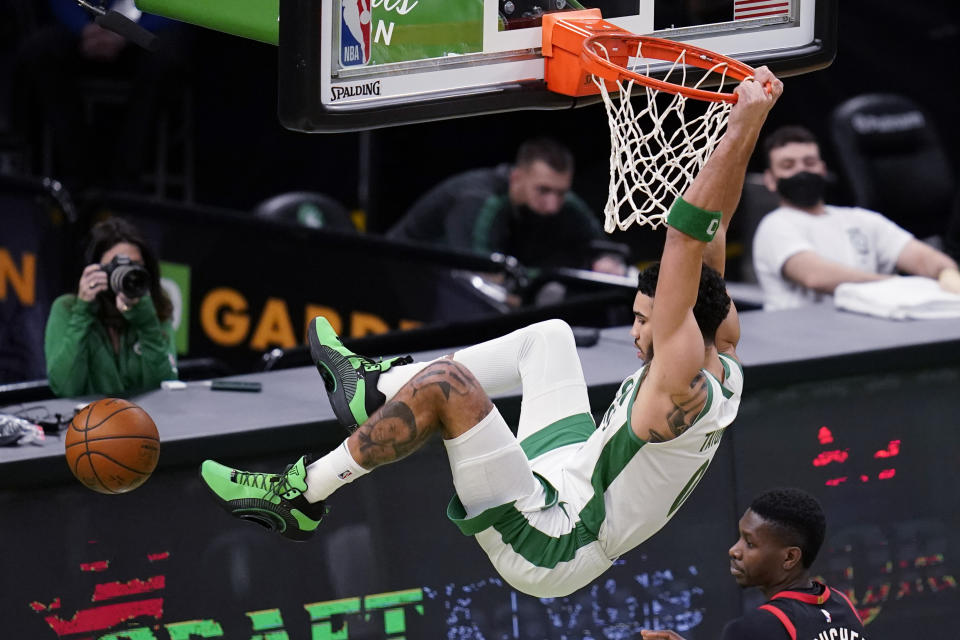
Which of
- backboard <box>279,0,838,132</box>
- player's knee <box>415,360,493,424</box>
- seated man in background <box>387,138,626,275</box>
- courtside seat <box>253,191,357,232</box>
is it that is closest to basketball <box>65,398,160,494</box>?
player's knee <box>415,360,493,424</box>

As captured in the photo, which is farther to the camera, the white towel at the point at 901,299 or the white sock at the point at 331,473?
the white towel at the point at 901,299

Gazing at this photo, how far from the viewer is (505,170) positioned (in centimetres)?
952

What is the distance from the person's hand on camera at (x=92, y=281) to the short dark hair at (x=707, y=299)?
7.47 ft

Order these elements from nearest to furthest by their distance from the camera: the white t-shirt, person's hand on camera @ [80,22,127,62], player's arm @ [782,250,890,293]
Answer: player's arm @ [782,250,890,293]
the white t-shirt
person's hand on camera @ [80,22,127,62]

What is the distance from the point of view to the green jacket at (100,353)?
580cm

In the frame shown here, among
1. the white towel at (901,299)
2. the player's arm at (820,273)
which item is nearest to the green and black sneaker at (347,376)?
the white towel at (901,299)

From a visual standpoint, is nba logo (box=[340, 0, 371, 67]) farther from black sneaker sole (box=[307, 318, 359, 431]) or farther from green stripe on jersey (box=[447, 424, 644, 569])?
green stripe on jersey (box=[447, 424, 644, 569])

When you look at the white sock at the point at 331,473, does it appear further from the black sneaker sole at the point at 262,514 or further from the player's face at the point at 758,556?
the player's face at the point at 758,556

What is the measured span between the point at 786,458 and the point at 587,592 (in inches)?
39.4

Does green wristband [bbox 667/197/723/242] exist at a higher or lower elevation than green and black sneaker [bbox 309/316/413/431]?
higher

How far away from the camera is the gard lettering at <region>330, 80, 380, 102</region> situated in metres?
4.60

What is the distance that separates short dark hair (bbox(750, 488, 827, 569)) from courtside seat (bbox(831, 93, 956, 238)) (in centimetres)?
585

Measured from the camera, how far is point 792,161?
791 centimetres

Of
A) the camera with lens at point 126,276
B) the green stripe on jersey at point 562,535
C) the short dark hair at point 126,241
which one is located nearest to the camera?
the green stripe on jersey at point 562,535
